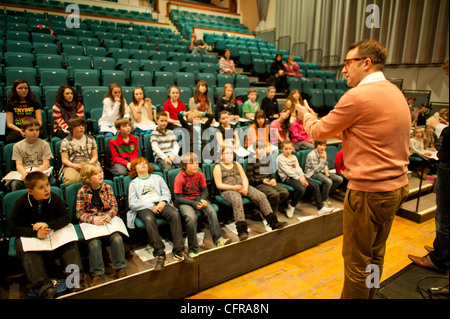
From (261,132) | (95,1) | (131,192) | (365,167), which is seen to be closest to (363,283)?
(365,167)

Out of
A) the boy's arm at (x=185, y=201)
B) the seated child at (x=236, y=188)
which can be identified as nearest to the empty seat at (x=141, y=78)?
the seated child at (x=236, y=188)

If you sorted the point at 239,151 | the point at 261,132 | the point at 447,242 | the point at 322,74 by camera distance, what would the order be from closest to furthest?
the point at 447,242 < the point at 239,151 < the point at 261,132 < the point at 322,74

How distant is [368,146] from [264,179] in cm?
174

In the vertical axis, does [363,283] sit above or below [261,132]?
below

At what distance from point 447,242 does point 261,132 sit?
189 centimetres

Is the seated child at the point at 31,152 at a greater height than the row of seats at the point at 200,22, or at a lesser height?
lesser

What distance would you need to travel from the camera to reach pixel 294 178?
2.96 meters

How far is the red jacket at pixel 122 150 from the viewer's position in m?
2.57

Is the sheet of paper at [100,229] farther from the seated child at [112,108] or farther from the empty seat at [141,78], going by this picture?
the empty seat at [141,78]

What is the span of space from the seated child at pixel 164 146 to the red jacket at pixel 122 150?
8.7 inches

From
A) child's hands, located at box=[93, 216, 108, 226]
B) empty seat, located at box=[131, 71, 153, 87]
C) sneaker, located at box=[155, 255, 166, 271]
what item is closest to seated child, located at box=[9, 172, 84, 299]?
child's hands, located at box=[93, 216, 108, 226]

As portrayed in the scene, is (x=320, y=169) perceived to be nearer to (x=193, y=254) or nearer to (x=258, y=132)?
(x=258, y=132)

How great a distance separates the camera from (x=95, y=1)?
7871 mm
